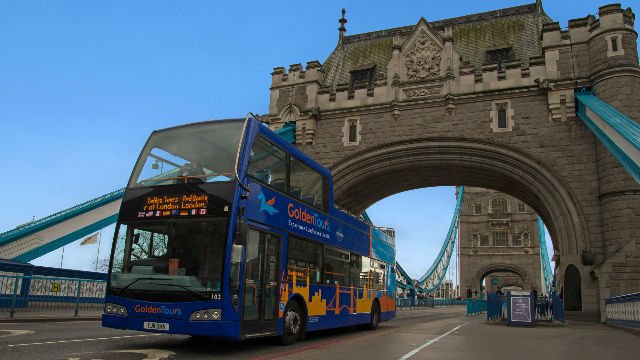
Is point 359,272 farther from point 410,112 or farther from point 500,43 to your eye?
point 500,43

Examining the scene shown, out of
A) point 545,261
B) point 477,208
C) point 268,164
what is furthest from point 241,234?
point 477,208

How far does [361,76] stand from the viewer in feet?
76.0

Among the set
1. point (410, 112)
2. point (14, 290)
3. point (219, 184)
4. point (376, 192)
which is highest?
point (410, 112)

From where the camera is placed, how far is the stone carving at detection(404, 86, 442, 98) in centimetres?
2008

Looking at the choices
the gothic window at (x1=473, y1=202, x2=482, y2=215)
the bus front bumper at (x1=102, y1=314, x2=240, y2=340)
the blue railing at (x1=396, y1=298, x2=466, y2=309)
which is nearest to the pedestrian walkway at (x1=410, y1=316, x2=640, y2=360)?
the bus front bumper at (x1=102, y1=314, x2=240, y2=340)

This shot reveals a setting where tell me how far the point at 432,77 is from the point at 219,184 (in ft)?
49.2

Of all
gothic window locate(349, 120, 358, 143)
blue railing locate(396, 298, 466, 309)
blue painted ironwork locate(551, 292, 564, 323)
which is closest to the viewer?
blue painted ironwork locate(551, 292, 564, 323)

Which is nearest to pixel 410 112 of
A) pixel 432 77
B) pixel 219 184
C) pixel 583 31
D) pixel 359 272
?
pixel 432 77

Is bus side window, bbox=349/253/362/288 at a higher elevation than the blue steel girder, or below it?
below

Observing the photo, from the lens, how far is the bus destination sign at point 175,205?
712 cm

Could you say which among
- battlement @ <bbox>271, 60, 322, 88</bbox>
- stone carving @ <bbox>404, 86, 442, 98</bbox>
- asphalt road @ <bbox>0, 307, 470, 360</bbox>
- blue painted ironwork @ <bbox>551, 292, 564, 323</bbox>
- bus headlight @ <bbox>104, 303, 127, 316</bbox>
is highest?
battlement @ <bbox>271, 60, 322, 88</bbox>

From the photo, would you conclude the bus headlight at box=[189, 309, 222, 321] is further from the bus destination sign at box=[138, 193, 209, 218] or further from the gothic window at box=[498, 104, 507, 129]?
the gothic window at box=[498, 104, 507, 129]

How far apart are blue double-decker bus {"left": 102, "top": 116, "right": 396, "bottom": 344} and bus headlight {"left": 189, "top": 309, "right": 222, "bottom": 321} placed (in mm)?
13

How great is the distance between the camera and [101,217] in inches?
941
